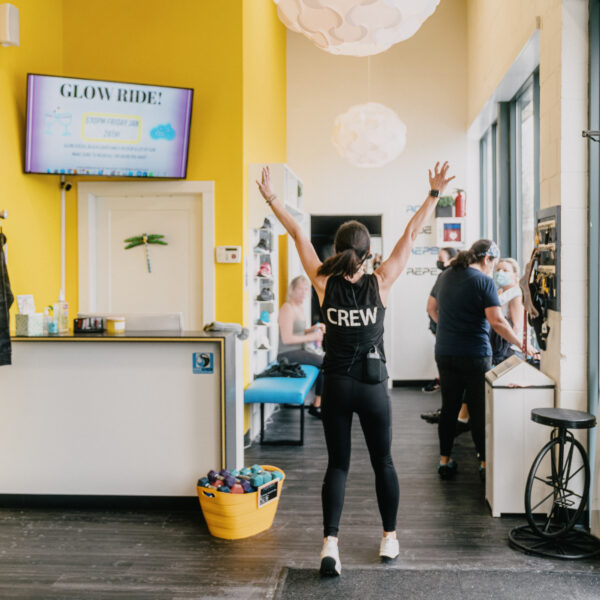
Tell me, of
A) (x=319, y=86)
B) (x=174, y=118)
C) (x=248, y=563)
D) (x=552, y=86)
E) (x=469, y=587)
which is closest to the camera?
(x=469, y=587)

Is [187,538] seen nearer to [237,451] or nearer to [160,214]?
[237,451]

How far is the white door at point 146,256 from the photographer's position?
17.8 ft

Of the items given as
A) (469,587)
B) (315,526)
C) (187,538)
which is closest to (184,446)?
(187,538)

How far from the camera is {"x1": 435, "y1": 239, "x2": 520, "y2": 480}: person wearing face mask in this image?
4.31 meters

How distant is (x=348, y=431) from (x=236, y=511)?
2.72 feet

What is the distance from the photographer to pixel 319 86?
8.44m

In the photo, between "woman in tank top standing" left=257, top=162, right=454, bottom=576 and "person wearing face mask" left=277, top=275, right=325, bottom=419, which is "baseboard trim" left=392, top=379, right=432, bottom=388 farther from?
"woman in tank top standing" left=257, top=162, right=454, bottom=576

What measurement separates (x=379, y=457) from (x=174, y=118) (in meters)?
3.00

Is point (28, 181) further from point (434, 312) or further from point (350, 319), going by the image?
point (434, 312)

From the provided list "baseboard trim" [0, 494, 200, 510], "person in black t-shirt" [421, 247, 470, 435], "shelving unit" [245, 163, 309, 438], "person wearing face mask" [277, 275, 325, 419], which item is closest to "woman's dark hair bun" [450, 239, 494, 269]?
"person in black t-shirt" [421, 247, 470, 435]

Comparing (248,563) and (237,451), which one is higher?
(237,451)

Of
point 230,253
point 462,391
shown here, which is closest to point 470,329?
point 462,391

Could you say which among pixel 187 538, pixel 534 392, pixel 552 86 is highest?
pixel 552 86

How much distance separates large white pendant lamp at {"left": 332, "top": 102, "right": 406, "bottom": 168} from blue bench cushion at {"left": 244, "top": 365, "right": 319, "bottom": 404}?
2.13 meters
